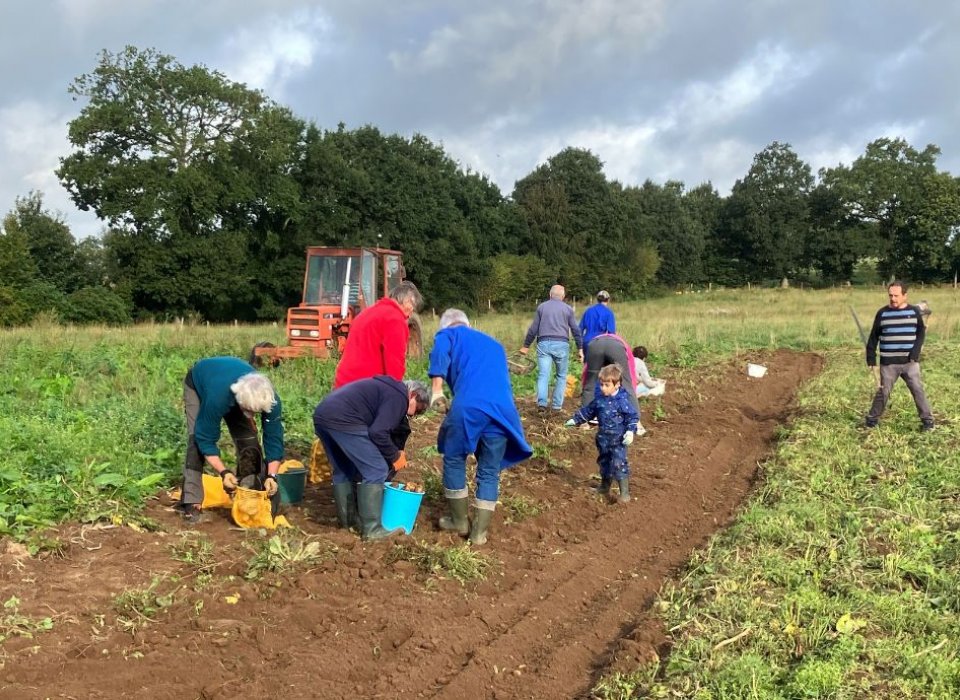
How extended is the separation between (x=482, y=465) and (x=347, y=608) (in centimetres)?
155

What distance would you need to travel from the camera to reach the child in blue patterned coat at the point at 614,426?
662 centimetres

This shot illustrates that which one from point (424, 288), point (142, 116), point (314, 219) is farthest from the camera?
point (424, 288)

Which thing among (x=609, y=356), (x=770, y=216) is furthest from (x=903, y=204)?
(x=609, y=356)

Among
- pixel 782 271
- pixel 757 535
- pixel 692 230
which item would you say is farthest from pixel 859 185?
pixel 757 535

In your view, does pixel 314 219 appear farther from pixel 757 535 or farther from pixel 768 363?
pixel 757 535

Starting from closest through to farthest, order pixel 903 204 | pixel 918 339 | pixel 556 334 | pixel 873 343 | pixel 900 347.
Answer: pixel 918 339 < pixel 900 347 < pixel 873 343 < pixel 556 334 < pixel 903 204

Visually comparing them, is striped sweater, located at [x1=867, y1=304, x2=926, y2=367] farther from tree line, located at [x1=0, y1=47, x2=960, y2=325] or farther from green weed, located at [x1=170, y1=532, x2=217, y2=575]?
tree line, located at [x1=0, y1=47, x2=960, y2=325]

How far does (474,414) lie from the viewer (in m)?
5.27

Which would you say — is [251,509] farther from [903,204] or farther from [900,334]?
[903,204]

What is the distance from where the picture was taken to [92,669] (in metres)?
3.58

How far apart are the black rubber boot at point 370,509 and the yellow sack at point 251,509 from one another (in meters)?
0.68

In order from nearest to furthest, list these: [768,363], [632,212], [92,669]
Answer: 1. [92,669]
2. [768,363]
3. [632,212]

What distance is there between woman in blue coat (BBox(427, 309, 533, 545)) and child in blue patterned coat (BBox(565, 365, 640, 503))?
1376 millimetres

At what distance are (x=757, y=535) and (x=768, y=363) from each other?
1195cm
